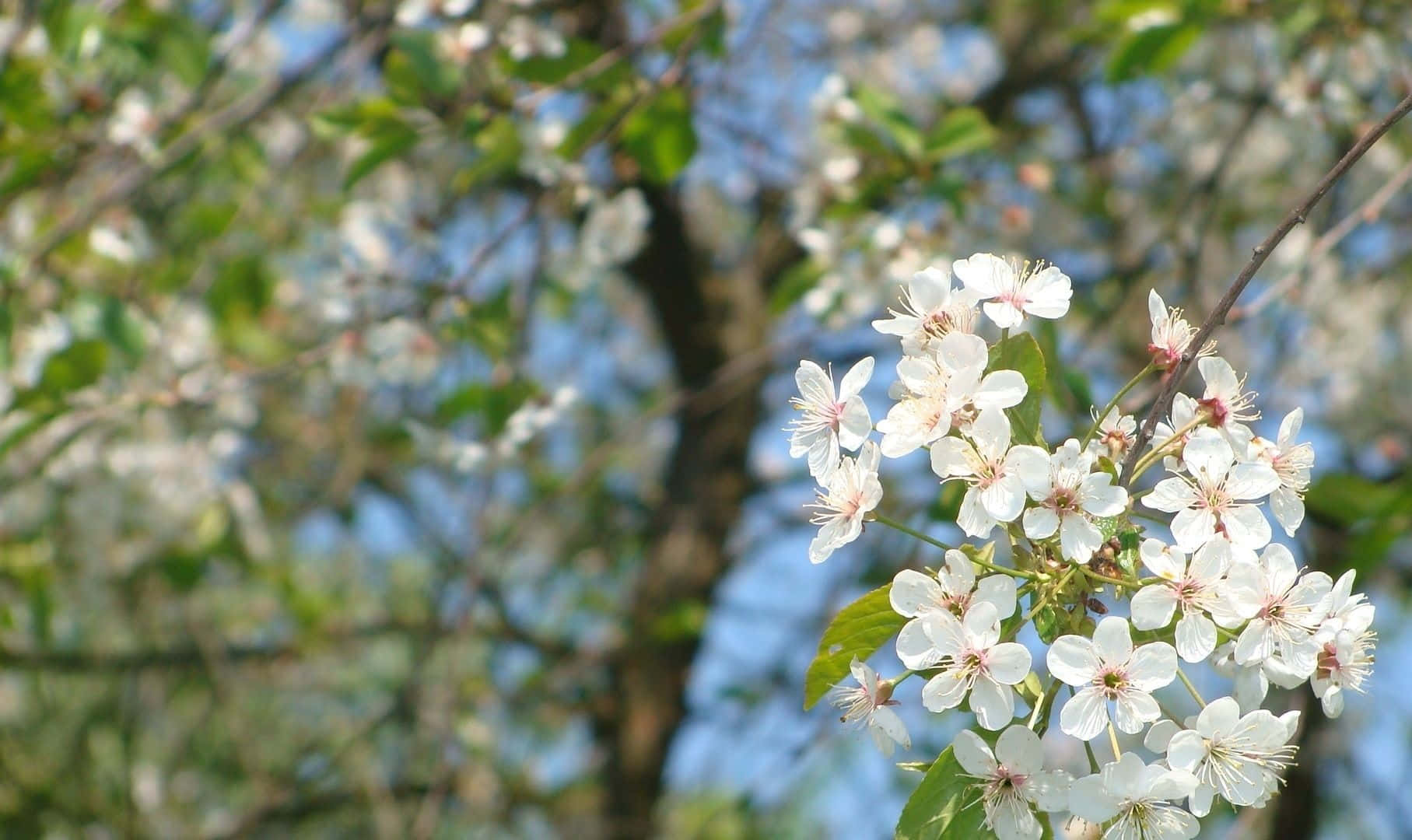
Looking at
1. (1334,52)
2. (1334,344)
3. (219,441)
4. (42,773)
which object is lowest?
(42,773)

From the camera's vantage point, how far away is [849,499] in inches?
43.1

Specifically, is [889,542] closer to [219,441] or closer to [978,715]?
[219,441]

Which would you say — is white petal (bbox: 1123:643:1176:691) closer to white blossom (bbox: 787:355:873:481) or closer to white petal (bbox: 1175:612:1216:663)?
white petal (bbox: 1175:612:1216:663)

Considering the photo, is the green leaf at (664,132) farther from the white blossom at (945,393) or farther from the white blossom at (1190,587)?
the white blossom at (1190,587)

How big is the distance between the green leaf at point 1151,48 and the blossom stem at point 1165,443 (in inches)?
48.2

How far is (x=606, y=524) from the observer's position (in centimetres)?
413

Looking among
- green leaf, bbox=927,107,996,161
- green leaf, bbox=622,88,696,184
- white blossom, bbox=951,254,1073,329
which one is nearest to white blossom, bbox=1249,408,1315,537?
white blossom, bbox=951,254,1073,329

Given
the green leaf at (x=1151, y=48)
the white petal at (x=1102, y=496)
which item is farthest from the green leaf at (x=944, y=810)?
the green leaf at (x=1151, y=48)

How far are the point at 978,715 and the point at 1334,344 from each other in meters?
3.16

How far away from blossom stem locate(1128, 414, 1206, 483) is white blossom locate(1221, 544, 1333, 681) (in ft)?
0.42

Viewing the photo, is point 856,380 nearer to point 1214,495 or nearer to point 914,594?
point 914,594

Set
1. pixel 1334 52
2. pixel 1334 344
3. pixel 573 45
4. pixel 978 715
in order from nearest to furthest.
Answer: pixel 978 715 → pixel 573 45 → pixel 1334 52 → pixel 1334 344

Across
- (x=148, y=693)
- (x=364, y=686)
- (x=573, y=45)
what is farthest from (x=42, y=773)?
(x=573, y=45)

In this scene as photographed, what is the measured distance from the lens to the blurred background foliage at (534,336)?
2236 mm
